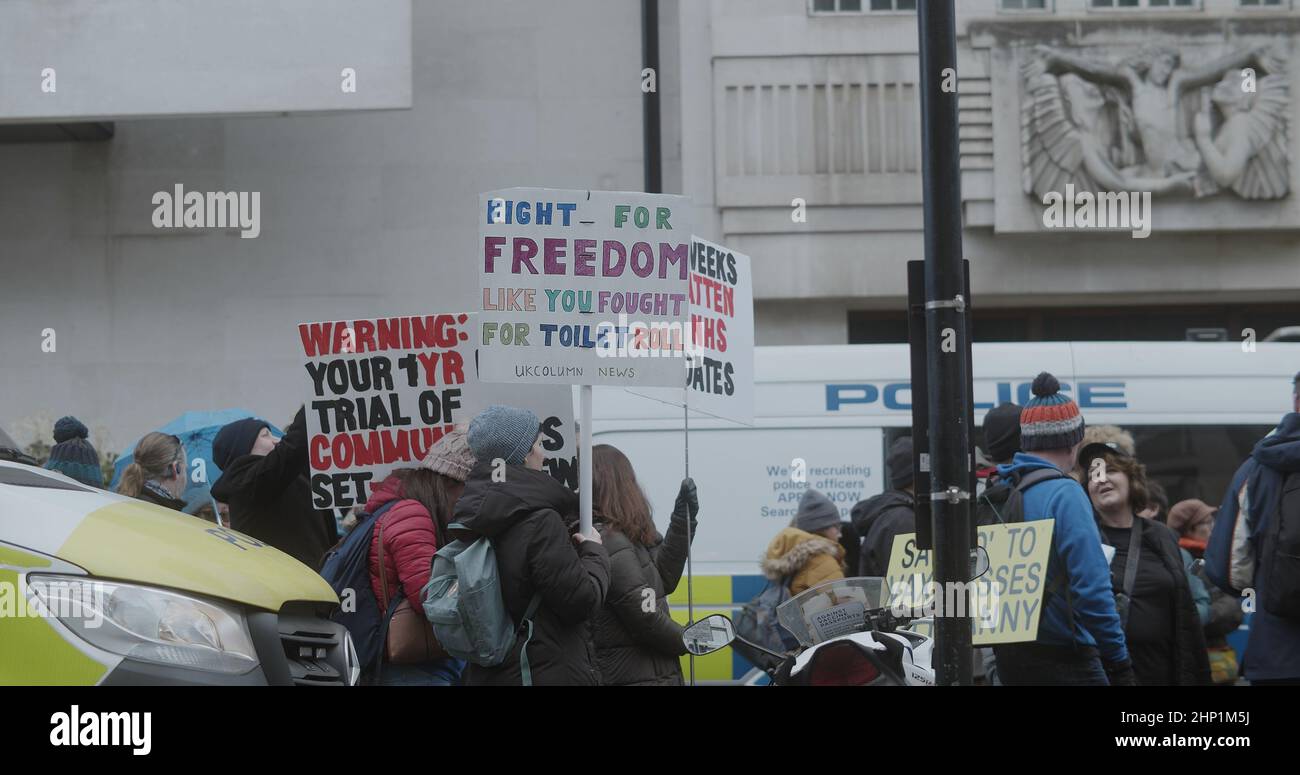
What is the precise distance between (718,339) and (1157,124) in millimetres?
8785

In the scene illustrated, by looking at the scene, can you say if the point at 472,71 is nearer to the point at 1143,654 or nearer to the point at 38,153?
the point at 38,153

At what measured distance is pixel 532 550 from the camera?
530cm

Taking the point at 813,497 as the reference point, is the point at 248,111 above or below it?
above

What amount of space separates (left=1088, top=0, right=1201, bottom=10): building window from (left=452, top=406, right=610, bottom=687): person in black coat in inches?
431

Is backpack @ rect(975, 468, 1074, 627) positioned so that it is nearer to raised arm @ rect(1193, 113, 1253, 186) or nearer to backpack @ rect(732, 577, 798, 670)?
backpack @ rect(732, 577, 798, 670)

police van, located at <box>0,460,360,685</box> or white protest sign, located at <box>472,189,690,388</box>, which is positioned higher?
white protest sign, located at <box>472,189,690,388</box>

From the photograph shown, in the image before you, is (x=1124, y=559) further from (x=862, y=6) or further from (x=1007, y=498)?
(x=862, y=6)

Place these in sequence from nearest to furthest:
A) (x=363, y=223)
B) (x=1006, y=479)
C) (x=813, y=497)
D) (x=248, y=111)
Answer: (x=1006, y=479) → (x=813, y=497) → (x=248, y=111) → (x=363, y=223)

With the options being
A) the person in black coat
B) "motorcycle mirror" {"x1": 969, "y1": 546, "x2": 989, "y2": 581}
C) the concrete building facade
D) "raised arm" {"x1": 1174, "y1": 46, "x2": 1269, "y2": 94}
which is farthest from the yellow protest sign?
"raised arm" {"x1": 1174, "y1": 46, "x2": 1269, "y2": 94}

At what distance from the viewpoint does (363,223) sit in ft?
49.3

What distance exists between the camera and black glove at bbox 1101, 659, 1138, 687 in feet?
18.7

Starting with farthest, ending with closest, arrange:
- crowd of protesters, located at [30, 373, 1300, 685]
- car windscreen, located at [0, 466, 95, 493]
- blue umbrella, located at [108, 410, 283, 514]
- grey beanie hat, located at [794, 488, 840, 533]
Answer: blue umbrella, located at [108, 410, 283, 514] → grey beanie hat, located at [794, 488, 840, 533] → crowd of protesters, located at [30, 373, 1300, 685] → car windscreen, located at [0, 466, 95, 493]
